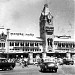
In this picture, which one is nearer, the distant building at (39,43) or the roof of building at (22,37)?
the distant building at (39,43)

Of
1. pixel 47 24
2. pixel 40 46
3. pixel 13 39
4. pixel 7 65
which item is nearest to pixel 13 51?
pixel 13 39

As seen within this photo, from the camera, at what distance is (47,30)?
94312 mm

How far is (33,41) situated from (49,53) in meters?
7.46

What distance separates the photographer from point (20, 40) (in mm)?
88250

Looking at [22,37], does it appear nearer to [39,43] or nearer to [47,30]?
[39,43]

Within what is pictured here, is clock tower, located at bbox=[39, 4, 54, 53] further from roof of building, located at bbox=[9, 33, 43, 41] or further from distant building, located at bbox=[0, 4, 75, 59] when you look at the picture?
roof of building, located at bbox=[9, 33, 43, 41]

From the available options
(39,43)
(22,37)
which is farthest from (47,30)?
(22,37)

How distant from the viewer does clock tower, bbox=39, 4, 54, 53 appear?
9188 cm

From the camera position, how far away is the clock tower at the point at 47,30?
91.9 metres

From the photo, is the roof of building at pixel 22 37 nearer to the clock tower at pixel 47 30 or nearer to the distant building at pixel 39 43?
the distant building at pixel 39 43

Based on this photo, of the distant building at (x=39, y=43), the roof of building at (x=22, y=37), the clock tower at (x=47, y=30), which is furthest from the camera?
the clock tower at (x=47, y=30)

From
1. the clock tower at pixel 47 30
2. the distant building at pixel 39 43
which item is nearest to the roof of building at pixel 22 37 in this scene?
the distant building at pixel 39 43

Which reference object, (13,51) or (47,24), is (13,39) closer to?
(13,51)

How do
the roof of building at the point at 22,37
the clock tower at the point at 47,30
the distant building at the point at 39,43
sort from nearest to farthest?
the distant building at the point at 39,43 < the roof of building at the point at 22,37 < the clock tower at the point at 47,30
